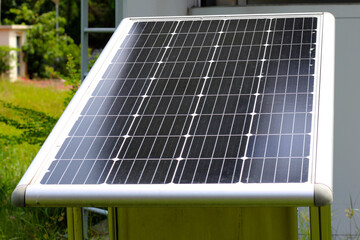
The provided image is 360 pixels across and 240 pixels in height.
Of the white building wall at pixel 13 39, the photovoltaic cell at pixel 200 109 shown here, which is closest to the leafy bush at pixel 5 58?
the white building wall at pixel 13 39

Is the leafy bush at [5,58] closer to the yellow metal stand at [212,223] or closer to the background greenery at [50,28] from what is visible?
the background greenery at [50,28]

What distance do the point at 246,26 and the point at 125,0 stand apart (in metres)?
1.89

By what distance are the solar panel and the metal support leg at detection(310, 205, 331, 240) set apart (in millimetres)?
418

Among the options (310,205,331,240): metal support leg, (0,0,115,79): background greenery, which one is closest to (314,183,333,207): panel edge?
(310,205,331,240): metal support leg

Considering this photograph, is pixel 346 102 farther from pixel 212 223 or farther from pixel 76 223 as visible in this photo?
pixel 76 223

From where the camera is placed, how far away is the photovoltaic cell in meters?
2.81

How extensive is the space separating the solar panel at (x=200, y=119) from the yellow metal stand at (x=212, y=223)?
399 millimetres

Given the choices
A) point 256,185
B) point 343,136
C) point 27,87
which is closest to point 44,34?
point 27,87

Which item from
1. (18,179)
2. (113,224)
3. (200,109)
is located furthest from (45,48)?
(200,109)

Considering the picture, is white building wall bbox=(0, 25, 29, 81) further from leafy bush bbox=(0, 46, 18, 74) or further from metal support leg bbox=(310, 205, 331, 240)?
metal support leg bbox=(310, 205, 331, 240)

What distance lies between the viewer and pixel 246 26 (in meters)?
4.05

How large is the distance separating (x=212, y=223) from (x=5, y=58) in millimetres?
18112

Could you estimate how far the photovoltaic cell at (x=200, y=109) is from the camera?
2.81 meters

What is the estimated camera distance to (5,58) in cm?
2045
